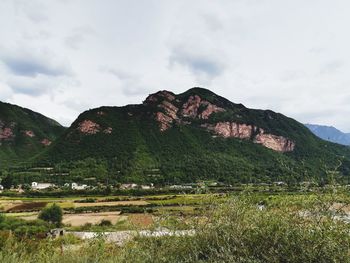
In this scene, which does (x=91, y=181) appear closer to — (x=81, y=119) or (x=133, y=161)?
(x=133, y=161)

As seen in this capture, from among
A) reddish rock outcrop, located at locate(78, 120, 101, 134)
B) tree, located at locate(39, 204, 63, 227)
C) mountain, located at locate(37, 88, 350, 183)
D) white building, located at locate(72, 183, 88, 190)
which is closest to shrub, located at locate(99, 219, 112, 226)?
tree, located at locate(39, 204, 63, 227)

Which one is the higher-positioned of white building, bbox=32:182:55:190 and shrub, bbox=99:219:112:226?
white building, bbox=32:182:55:190

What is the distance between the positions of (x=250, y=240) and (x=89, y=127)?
185456 millimetres

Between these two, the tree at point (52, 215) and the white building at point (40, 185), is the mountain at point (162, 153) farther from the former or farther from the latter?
the tree at point (52, 215)

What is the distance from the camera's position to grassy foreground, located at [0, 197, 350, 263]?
359 inches

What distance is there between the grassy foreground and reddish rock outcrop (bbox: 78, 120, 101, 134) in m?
181

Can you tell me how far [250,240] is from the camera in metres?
9.99

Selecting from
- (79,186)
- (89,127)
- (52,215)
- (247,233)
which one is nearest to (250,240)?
(247,233)

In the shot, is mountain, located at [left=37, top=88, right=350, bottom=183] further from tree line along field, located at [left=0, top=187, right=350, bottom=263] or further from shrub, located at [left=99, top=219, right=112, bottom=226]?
tree line along field, located at [left=0, top=187, right=350, bottom=263]

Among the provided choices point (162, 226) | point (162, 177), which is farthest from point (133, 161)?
point (162, 226)

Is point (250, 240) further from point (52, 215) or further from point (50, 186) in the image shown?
point (50, 186)

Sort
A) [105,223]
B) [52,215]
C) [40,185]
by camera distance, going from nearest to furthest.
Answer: [105,223] → [52,215] → [40,185]

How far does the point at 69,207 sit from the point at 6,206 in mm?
10820

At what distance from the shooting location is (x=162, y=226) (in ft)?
37.1
